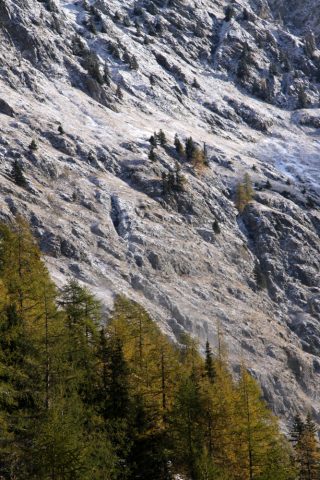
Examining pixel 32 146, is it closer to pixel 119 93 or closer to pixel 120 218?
pixel 120 218

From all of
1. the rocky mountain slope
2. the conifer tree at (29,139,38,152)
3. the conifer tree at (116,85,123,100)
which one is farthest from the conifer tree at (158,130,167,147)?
the conifer tree at (29,139,38,152)

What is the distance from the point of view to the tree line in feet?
65.9

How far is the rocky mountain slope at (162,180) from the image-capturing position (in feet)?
207

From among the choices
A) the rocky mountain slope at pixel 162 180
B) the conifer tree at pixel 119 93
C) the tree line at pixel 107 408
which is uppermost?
the tree line at pixel 107 408

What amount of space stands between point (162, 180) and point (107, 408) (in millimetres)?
59112

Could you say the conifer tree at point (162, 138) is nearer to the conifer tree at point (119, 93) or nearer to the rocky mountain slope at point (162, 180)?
the rocky mountain slope at point (162, 180)

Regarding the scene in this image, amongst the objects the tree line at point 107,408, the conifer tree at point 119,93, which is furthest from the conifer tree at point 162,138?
the tree line at point 107,408

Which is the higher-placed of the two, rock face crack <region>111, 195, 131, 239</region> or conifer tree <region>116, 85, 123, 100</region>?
rock face crack <region>111, 195, 131, 239</region>

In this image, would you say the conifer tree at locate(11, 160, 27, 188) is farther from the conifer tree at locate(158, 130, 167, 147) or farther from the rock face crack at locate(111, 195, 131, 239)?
the conifer tree at locate(158, 130, 167, 147)

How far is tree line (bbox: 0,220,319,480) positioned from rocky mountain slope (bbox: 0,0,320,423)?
25646mm

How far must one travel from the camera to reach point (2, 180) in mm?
63719

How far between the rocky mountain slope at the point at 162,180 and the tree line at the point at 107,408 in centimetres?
2565

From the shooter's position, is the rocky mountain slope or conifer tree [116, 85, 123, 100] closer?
the rocky mountain slope

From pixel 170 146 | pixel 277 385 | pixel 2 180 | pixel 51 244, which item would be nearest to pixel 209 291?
pixel 277 385
